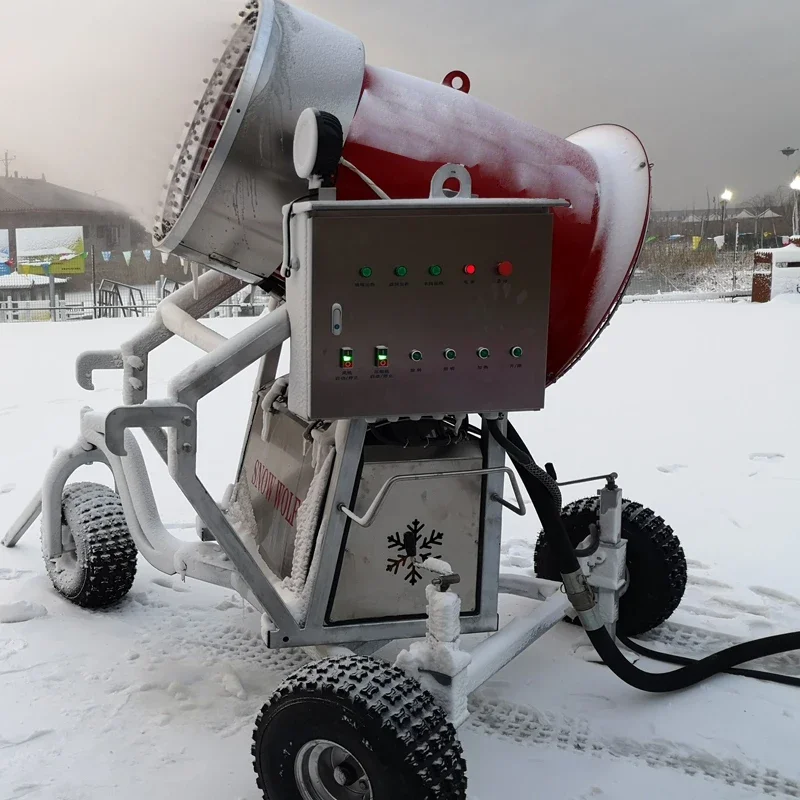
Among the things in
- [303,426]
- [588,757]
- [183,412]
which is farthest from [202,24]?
[588,757]

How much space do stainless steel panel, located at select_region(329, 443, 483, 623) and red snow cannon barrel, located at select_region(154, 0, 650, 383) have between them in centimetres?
34

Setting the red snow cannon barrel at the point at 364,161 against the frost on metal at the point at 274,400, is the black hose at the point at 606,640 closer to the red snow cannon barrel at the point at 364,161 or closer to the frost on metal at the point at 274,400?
the red snow cannon barrel at the point at 364,161

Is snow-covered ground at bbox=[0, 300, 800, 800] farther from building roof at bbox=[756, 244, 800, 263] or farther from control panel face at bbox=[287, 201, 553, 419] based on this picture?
building roof at bbox=[756, 244, 800, 263]

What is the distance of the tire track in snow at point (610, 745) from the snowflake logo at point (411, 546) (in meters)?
0.39

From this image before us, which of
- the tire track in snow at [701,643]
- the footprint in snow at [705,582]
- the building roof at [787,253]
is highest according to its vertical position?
the building roof at [787,253]

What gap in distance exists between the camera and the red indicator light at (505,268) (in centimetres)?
147

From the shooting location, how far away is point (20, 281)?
1175 centimetres

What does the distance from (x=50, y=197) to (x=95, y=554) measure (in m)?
1.01

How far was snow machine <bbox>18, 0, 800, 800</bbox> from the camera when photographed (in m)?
1.40

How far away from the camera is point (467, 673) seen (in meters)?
1.45

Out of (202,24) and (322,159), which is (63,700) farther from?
(202,24)

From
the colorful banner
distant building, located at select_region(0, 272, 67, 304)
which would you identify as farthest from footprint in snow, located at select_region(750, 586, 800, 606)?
distant building, located at select_region(0, 272, 67, 304)

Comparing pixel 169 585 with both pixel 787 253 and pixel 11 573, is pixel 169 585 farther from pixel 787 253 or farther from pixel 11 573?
pixel 787 253

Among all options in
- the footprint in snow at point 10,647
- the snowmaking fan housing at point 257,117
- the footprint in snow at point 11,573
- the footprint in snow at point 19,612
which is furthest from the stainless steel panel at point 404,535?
the footprint in snow at point 11,573
